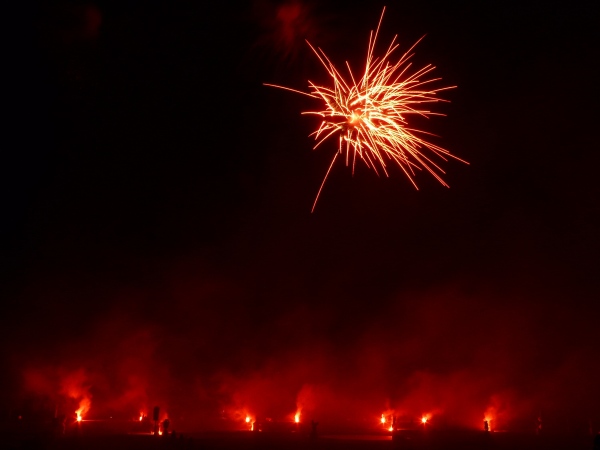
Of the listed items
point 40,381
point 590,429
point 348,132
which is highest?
point 348,132

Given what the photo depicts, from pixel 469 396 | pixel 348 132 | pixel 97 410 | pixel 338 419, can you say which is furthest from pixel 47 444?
pixel 469 396

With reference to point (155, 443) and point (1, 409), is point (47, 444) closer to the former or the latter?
point (155, 443)

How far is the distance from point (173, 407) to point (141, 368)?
122 inches

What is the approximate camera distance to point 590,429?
28.6m

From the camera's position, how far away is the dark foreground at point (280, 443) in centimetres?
1644

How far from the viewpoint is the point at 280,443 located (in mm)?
19688

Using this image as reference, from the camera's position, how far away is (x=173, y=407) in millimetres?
32812

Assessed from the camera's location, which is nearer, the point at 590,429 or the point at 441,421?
the point at 590,429

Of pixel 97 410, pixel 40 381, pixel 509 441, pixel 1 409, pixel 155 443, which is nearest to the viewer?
pixel 155 443

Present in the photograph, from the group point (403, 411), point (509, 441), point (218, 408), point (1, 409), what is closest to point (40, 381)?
point (1, 409)

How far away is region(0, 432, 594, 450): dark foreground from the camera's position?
16438 mm

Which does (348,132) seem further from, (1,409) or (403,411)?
(403,411)

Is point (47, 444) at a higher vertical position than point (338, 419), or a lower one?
lower

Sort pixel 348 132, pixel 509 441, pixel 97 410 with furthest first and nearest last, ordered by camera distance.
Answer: pixel 97 410
pixel 509 441
pixel 348 132
